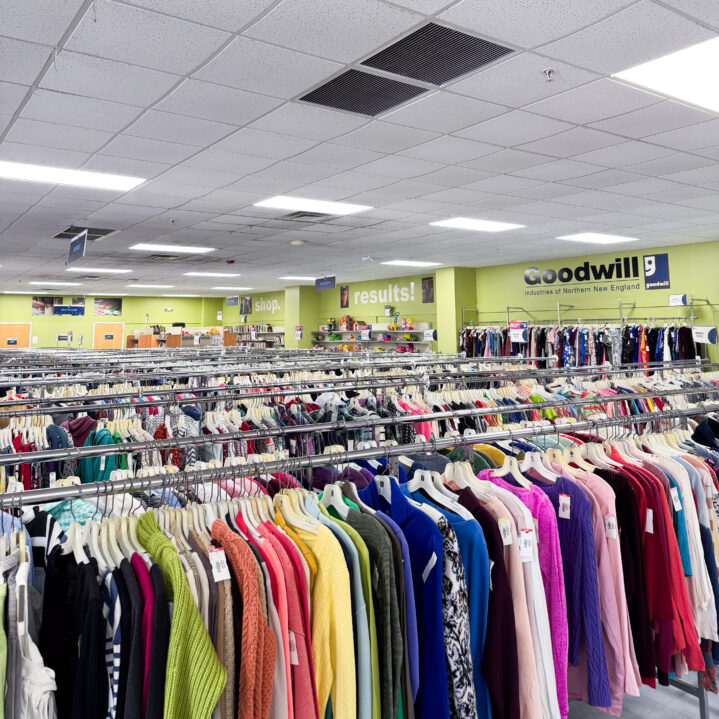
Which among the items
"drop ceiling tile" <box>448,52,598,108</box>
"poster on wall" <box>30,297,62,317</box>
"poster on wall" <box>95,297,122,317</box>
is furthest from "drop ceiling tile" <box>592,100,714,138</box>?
"poster on wall" <box>30,297,62,317</box>

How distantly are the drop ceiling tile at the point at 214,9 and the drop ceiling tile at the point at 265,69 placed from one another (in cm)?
21

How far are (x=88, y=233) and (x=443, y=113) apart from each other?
21.8ft

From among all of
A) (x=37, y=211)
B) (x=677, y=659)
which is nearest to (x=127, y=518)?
(x=677, y=659)

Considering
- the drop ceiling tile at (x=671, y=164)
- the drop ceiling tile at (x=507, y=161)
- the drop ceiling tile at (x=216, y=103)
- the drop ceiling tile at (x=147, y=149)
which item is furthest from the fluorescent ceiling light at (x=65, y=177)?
the drop ceiling tile at (x=671, y=164)

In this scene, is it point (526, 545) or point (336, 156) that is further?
point (336, 156)

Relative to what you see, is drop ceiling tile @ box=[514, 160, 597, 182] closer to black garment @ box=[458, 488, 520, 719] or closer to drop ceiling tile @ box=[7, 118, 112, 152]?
drop ceiling tile @ box=[7, 118, 112, 152]

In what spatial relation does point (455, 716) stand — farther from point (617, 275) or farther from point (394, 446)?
point (617, 275)

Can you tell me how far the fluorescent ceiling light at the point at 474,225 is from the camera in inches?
327

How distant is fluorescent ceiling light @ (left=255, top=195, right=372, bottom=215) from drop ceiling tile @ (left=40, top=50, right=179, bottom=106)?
303 cm

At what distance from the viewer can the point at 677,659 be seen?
236 centimetres

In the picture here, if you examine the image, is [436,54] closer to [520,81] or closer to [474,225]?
[520,81]

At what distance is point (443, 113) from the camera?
427 cm

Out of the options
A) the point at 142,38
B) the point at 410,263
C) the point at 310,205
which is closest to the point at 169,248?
the point at 310,205

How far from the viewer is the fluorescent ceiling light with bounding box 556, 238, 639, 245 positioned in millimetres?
9484
